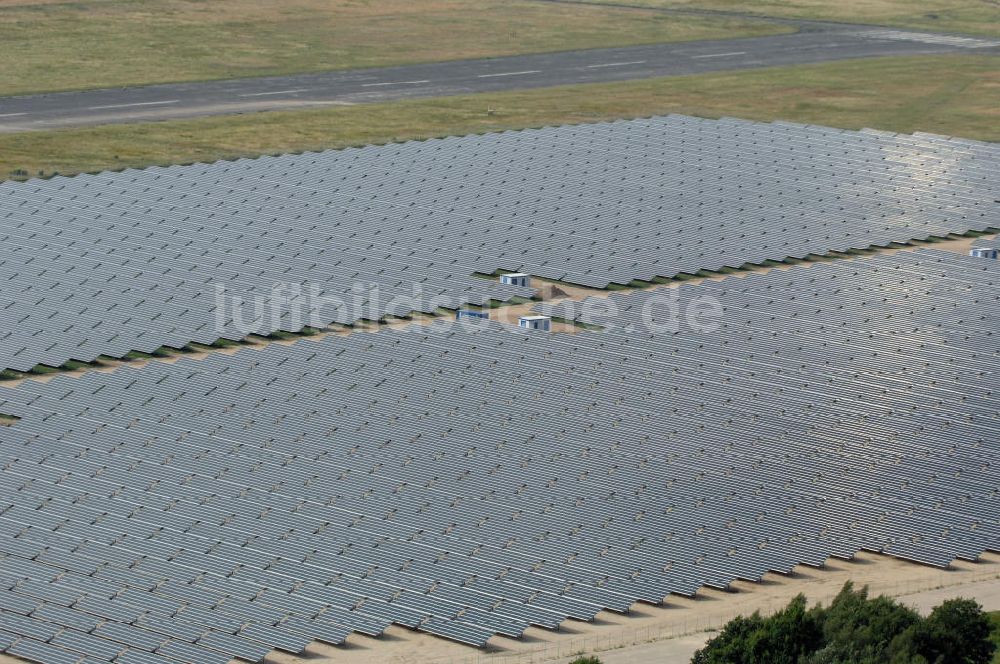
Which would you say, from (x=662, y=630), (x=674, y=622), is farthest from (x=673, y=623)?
(x=662, y=630)

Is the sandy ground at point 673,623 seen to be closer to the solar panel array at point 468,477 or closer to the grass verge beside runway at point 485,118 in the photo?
the solar panel array at point 468,477

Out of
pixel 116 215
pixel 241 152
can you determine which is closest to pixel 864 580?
pixel 116 215

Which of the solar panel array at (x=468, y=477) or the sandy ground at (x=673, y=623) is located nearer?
the sandy ground at (x=673, y=623)

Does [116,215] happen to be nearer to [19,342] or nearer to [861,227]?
[19,342]

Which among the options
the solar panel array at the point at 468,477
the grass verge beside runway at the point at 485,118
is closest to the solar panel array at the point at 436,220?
the solar panel array at the point at 468,477

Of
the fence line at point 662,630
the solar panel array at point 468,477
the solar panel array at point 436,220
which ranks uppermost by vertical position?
the solar panel array at point 436,220

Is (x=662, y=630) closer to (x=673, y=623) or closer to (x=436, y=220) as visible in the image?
(x=673, y=623)

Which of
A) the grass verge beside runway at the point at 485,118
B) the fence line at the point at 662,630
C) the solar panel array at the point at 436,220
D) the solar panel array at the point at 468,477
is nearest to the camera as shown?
the fence line at the point at 662,630
